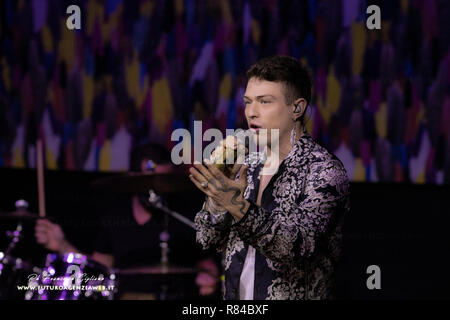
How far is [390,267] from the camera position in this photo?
3732 mm

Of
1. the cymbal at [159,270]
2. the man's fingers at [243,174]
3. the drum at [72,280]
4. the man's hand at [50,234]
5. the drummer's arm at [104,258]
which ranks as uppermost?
the man's fingers at [243,174]

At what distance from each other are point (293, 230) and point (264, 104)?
1.38ft

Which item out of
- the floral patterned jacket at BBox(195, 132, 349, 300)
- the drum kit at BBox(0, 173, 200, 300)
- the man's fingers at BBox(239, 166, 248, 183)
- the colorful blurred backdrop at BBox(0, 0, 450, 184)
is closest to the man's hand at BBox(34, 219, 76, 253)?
the drum kit at BBox(0, 173, 200, 300)

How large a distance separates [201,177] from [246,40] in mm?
2406

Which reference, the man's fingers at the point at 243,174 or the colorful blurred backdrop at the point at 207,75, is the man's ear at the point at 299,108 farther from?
the colorful blurred backdrop at the point at 207,75

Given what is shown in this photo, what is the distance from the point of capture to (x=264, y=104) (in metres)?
1.86

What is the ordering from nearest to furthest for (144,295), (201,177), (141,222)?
(201,177), (144,295), (141,222)

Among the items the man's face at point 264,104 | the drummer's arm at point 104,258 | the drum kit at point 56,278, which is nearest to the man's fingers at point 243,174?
the man's face at point 264,104

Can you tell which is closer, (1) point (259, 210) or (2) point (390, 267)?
(1) point (259, 210)

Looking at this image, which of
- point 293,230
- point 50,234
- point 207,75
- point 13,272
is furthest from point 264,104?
point 207,75

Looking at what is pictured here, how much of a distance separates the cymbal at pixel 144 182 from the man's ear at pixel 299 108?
134 centimetres

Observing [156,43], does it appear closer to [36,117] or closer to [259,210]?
[36,117]

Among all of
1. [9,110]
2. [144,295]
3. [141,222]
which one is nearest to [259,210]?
[144,295]

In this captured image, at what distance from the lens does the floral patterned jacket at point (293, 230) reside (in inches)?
64.4
